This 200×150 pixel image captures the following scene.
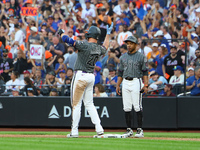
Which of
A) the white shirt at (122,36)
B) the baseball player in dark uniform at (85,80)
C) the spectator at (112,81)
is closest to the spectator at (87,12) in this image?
the white shirt at (122,36)

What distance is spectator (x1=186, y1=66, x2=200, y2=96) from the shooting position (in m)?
13.5

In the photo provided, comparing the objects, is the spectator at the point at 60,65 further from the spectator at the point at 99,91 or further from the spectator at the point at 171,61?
the spectator at the point at 171,61

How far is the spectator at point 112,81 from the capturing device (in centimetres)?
1417

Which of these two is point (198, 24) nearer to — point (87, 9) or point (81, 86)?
point (87, 9)

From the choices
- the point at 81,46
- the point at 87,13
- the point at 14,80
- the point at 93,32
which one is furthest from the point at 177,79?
the point at 87,13

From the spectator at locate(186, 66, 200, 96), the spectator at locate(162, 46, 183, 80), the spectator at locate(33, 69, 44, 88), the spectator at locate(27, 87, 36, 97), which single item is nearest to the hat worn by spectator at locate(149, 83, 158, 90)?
the spectator at locate(162, 46, 183, 80)

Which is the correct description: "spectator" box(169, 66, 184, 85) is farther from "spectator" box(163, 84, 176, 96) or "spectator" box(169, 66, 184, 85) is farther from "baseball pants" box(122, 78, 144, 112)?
"baseball pants" box(122, 78, 144, 112)

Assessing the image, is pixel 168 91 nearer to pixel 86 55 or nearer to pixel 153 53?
pixel 153 53

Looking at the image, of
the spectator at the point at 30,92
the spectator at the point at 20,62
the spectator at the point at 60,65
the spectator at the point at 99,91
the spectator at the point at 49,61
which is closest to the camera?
the spectator at the point at 99,91

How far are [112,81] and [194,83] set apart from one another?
247 cm

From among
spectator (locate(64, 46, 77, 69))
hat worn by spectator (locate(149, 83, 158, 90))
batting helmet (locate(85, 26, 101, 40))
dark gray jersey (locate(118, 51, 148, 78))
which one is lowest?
hat worn by spectator (locate(149, 83, 158, 90))

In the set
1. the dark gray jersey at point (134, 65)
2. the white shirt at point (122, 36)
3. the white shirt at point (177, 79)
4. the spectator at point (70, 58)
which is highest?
the white shirt at point (122, 36)

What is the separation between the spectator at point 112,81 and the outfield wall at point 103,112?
280 mm

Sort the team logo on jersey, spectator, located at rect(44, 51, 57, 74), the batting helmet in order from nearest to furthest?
the batting helmet
the team logo on jersey
spectator, located at rect(44, 51, 57, 74)
